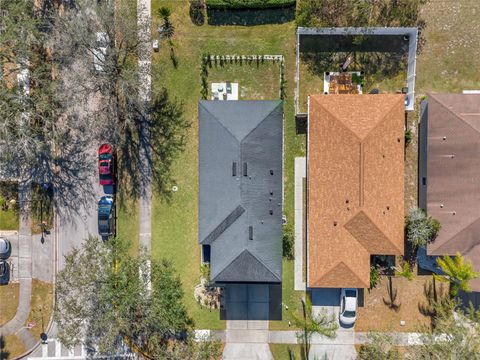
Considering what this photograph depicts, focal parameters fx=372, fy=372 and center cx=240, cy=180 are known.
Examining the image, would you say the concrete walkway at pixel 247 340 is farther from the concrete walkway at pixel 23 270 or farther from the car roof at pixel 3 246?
the car roof at pixel 3 246

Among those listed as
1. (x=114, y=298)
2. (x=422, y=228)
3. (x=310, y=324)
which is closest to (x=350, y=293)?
(x=310, y=324)

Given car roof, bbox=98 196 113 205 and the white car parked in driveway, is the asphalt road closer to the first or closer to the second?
car roof, bbox=98 196 113 205

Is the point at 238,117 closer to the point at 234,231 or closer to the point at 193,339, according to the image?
the point at 234,231

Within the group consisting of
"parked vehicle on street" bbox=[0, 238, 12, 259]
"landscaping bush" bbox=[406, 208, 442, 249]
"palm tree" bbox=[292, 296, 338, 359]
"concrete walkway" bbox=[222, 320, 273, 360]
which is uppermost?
"landscaping bush" bbox=[406, 208, 442, 249]

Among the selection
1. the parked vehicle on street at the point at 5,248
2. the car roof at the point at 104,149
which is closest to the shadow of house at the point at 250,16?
the car roof at the point at 104,149

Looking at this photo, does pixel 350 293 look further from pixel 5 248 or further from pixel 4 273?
pixel 4 273

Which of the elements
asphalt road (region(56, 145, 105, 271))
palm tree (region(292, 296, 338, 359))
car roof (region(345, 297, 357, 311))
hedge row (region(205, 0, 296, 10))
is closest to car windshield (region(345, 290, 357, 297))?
car roof (region(345, 297, 357, 311))
